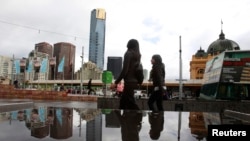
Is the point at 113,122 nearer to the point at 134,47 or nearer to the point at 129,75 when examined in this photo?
the point at 129,75

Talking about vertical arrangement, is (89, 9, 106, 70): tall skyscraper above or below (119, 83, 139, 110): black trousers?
above

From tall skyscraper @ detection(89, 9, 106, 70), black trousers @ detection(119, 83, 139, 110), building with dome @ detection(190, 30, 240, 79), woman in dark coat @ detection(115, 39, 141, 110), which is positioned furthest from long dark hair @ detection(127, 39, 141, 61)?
building with dome @ detection(190, 30, 240, 79)

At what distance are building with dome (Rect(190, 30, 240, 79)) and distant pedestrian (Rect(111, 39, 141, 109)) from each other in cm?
6415

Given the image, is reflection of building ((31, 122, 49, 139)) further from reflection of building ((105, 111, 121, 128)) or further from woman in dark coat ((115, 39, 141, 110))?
woman in dark coat ((115, 39, 141, 110))

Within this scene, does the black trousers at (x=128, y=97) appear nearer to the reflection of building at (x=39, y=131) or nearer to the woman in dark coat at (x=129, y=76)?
the woman in dark coat at (x=129, y=76)

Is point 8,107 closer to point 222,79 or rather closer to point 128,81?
point 128,81

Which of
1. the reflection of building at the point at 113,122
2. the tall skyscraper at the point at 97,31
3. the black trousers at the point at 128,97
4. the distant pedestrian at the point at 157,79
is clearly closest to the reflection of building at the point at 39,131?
the reflection of building at the point at 113,122

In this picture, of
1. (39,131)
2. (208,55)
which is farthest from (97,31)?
(208,55)

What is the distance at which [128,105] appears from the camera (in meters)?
7.45

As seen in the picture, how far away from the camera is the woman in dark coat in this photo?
7.32m

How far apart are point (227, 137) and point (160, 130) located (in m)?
1.51

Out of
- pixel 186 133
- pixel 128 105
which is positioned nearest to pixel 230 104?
pixel 128 105

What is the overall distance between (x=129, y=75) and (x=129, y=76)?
0.03 m

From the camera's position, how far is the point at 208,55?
74.1m
